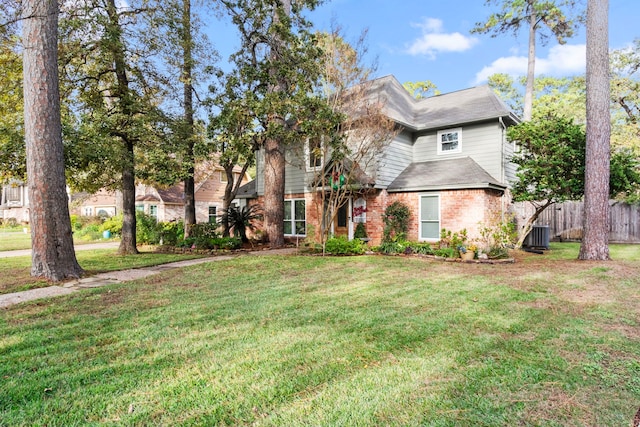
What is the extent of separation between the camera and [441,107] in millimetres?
14859

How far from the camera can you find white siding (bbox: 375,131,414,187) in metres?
12.8

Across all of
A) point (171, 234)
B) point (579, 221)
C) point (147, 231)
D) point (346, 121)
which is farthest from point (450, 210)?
point (147, 231)

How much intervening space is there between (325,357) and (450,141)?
1219 centimetres

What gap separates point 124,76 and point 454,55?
64.8 ft

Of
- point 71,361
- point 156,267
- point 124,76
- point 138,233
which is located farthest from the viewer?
point 138,233

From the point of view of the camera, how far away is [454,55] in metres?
22.6

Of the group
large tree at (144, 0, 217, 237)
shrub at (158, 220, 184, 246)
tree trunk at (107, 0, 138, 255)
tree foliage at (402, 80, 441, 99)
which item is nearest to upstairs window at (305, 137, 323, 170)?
large tree at (144, 0, 217, 237)

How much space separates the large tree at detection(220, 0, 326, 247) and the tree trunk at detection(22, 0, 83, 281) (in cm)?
591

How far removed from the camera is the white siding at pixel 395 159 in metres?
12.8

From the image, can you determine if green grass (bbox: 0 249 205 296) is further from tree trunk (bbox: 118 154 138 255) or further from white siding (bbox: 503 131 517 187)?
white siding (bbox: 503 131 517 187)

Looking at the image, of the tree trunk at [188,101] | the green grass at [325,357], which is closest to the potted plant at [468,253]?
the green grass at [325,357]

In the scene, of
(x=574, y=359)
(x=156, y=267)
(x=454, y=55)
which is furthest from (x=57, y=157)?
(x=454, y=55)

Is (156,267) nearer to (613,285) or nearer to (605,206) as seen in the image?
(613,285)

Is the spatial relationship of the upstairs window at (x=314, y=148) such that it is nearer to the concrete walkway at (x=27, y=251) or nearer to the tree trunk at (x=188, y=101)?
the tree trunk at (x=188, y=101)
